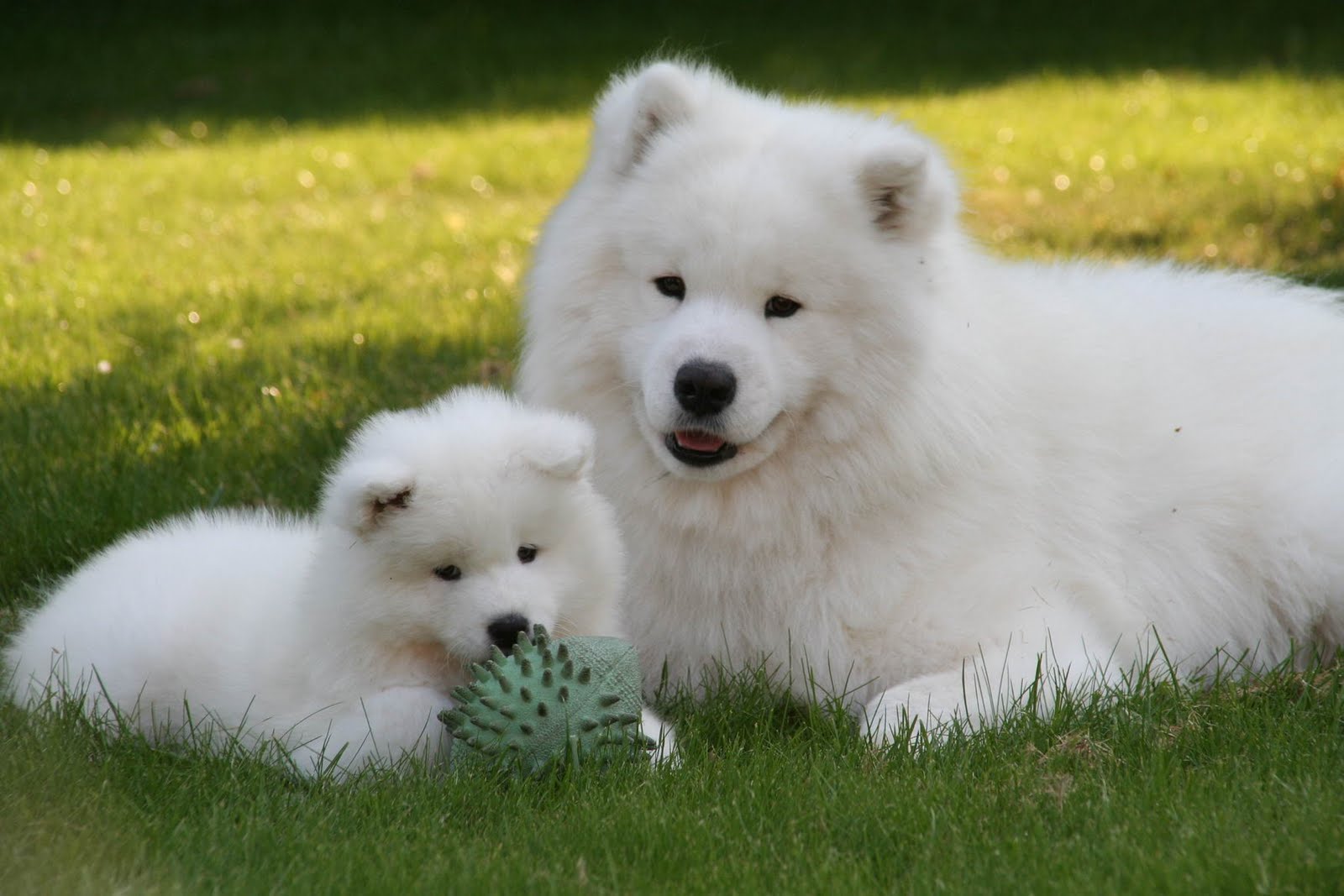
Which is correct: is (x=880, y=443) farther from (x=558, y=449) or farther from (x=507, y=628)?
(x=507, y=628)

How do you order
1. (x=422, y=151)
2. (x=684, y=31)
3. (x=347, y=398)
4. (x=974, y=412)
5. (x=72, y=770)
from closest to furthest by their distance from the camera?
(x=72, y=770)
(x=974, y=412)
(x=347, y=398)
(x=422, y=151)
(x=684, y=31)

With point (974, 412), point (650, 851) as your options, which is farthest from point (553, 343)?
point (650, 851)

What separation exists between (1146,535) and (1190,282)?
102cm

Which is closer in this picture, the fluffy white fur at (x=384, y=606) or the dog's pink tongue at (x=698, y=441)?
the fluffy white fur at (x=384, y=606)

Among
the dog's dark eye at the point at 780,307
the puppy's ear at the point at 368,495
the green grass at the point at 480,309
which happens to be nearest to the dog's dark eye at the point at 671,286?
the dog's dark eye at the point at 780,307

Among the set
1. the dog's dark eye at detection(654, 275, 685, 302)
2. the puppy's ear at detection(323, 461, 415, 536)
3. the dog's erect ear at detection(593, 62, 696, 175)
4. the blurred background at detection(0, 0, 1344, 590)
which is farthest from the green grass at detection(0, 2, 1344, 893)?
the dog's dark eye at detection(654, 275, 685, 302)

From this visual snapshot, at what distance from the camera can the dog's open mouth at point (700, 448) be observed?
11.9 feet

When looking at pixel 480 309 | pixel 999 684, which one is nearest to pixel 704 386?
pixel 999 684

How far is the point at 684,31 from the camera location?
1677 centimetres

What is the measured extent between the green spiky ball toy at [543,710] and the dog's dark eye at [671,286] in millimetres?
897

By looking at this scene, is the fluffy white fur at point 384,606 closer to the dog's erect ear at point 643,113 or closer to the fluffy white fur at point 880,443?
the fluffy white fur at point 880,443

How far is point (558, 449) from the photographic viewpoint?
128 inches

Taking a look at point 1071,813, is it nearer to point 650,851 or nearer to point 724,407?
point 650,851

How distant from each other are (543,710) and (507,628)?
0.64 feet
